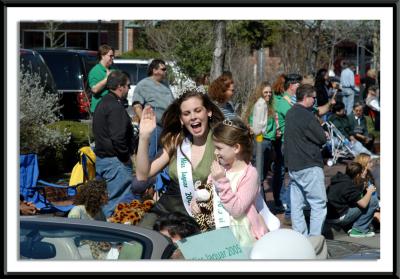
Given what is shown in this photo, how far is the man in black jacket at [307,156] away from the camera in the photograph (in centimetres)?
801

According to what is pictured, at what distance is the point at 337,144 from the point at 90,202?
8379 mm

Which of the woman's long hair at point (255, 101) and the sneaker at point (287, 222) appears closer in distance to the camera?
the sneaker at point (287, 222)

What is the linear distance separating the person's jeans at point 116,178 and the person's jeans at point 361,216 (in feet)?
7.37

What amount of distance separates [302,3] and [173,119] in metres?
2.21

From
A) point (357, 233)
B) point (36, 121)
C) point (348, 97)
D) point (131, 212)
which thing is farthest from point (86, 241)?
point (348, 97)

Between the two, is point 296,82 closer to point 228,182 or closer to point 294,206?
point 294,206

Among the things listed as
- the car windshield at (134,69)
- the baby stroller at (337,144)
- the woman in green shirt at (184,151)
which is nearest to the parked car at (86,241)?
the woman in green shirt at (184,151)

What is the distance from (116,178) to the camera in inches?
315

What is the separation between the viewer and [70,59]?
53.3 ft

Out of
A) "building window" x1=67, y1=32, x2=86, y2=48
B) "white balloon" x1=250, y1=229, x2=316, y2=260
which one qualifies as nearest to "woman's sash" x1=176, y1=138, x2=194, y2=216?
"white balloon" x1=250, y1=229, x2=316, y2=260

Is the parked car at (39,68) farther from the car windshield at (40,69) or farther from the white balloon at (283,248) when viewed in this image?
the white balloon at (283,248)

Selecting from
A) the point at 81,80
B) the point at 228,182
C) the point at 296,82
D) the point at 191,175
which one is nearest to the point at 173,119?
the point at 191,175

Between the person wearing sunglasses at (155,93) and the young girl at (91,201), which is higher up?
the person wearing sunglasses at (155,93)

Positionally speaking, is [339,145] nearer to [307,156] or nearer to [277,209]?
[277,209]
